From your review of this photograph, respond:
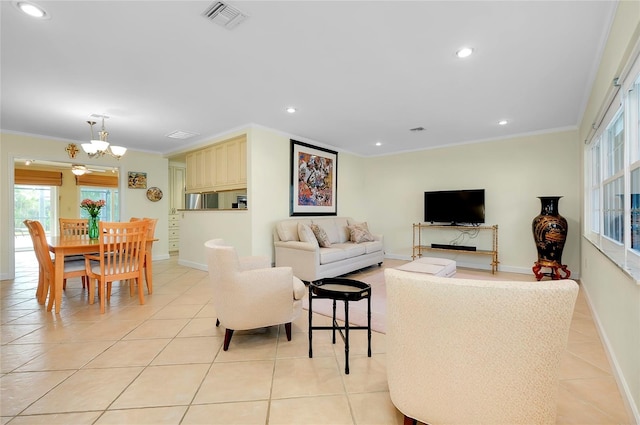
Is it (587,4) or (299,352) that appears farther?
(299,352)

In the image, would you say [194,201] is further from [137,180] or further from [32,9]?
[32,9]

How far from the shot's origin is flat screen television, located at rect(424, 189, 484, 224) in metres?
5.08

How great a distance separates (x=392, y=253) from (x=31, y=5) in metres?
6.04

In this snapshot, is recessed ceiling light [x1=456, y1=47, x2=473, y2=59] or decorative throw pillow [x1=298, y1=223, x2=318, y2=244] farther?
decorative throw pillow [x1=298, y1=223, x2=318, y2=244]

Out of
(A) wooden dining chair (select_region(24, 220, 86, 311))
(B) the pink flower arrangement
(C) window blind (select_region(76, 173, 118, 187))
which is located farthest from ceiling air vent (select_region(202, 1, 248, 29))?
(C) window blind (select_region(76, 173, 118, 187))

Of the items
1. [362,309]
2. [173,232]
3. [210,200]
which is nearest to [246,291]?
[362,309]

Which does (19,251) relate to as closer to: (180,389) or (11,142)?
(11,142)

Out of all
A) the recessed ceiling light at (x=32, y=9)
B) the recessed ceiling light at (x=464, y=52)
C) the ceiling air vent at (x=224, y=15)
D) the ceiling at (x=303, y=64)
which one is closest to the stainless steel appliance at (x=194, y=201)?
the ceiling at (x=303, y=64)

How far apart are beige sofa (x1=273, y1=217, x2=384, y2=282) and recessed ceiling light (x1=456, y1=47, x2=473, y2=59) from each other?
2.74 m

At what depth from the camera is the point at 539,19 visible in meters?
1.95

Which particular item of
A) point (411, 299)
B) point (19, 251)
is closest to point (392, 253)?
point (411, 299)

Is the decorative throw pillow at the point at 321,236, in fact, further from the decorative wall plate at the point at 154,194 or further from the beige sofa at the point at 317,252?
the decorative wall plate at the point at 154,194

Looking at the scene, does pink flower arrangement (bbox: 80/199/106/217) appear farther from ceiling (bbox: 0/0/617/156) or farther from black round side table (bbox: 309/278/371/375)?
black round side table (bbox: 309/278/371/375)

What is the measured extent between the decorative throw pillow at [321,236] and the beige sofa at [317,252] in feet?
0.32
